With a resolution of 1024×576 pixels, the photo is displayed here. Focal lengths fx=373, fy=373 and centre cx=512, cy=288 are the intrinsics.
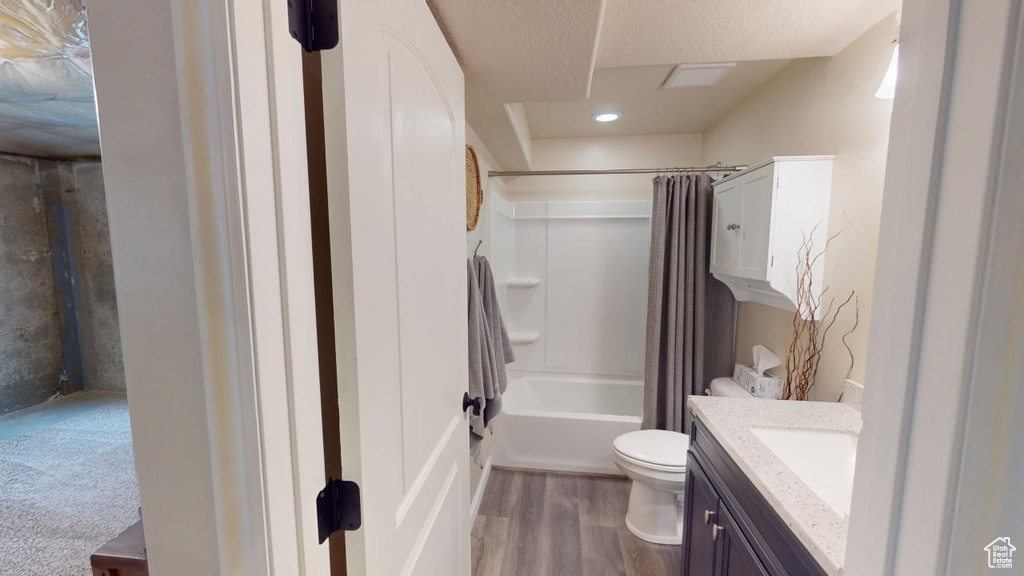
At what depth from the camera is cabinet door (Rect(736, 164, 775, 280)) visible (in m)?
1.63

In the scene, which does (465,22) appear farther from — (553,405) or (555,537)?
(553,405)

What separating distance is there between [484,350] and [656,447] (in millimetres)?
1135

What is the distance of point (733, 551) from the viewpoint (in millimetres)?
1080

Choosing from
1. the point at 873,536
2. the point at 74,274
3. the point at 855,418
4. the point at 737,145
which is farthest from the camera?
the point at 74,274

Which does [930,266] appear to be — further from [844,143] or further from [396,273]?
[844,143]

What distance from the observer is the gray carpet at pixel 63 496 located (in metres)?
1.74

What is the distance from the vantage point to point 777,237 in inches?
63.2

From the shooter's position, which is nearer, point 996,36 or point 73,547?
point 996,36

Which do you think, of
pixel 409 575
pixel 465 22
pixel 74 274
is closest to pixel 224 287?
pixel 409 575

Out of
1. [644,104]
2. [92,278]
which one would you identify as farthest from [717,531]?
[92,278]

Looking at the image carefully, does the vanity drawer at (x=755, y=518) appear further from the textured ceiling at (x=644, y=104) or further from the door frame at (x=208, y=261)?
the textured ceiling at (x=644, y=104)

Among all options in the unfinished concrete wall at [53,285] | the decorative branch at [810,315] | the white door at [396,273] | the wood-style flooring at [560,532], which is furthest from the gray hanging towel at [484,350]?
the unfinished concrete wall at [53,285]

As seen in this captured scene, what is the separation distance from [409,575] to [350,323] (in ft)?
1.98

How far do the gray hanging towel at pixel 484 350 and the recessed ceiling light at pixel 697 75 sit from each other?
4.49 feet
